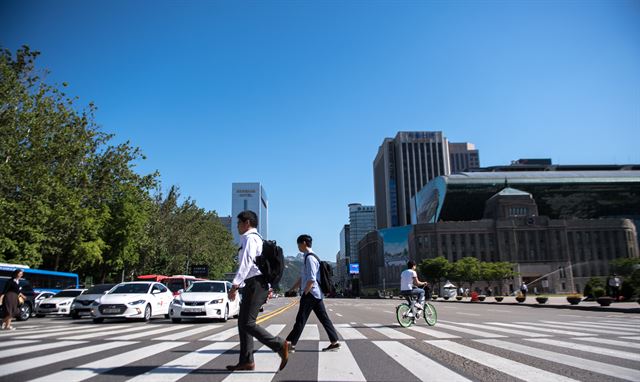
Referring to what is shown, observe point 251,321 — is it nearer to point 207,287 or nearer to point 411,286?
point 411,286

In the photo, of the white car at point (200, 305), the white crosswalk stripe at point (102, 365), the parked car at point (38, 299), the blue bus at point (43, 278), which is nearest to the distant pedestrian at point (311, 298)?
the white crosswalk stripe at point (102, 365)

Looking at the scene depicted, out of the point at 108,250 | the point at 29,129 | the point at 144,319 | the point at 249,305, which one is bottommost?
the point at 144,319

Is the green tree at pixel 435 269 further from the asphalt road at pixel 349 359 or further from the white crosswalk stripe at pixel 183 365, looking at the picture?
the white crosswalk stripe at pixel 183 365

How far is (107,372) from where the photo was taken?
5.34m

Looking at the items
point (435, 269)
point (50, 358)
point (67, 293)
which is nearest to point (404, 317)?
point (50, 358)

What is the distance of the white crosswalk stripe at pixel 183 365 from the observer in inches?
198

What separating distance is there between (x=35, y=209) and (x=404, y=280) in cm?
2377

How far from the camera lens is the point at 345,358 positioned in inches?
256

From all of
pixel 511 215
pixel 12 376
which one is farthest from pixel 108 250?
pixel 511 215

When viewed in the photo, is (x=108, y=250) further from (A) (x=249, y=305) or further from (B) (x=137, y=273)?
(A) (x=249, y=305)

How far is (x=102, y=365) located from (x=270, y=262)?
2641mm

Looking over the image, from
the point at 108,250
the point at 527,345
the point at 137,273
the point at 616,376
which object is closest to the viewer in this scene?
the point at 616,376

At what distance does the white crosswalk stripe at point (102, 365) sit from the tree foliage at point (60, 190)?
21.3m

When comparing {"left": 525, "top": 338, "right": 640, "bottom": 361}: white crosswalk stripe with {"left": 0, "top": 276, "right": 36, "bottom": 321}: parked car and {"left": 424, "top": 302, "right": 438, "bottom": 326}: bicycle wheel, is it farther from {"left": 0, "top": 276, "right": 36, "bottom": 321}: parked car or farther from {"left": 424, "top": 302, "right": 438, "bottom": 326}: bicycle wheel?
{"left": 0, "top": 276, "right": 36, "bottom": 321}: parked car
